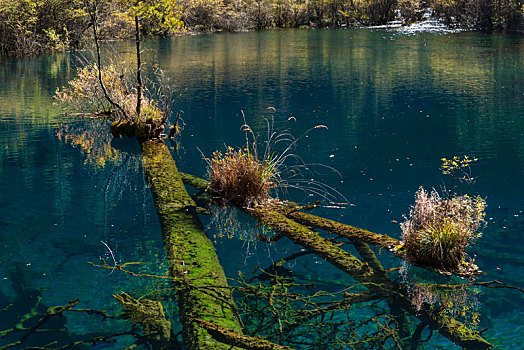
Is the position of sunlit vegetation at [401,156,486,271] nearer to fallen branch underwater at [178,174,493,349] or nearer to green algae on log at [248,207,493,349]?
fallen branch underwater at [178,174,493,349]

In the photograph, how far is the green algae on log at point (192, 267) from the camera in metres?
6.60

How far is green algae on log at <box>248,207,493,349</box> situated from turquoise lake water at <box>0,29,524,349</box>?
0.22 meters

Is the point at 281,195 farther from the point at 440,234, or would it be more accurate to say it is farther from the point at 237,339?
the point at 237,339

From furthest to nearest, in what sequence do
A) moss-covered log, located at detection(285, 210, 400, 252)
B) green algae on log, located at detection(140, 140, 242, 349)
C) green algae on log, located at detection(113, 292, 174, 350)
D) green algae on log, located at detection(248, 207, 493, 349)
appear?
moss-covered log, located at detection(285, 210, 400, 252)
green algae on log, located at detection(248, 207, 493, 349)
green algae on log, located at detection(113, 292, 174, 350)
green algae on log, located at detection(140, 140, 242, 349)

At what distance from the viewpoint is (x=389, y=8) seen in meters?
84.2

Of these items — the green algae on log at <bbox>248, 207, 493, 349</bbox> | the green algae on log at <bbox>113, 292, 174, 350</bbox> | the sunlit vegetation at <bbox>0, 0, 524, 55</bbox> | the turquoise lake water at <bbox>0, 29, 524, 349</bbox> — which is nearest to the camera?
the green algae on log at <bbox>113, 292, 174, 350</bbox>

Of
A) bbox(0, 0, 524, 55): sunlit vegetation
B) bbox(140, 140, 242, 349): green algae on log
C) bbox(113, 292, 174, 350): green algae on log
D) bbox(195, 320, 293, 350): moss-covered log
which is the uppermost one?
bbox(0, 0, 524, 55): sunlit vegetation

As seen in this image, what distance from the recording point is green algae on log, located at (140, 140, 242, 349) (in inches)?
260

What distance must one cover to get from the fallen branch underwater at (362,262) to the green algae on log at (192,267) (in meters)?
1.54

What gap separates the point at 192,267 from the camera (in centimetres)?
813

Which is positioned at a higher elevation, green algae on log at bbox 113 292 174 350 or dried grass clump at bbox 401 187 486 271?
dried grass clump at bbox 401 187 486 271

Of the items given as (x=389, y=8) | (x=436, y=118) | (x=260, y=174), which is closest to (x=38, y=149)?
(x=260, y=174)

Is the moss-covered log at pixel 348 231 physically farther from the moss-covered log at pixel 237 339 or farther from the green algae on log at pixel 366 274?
the moss-covered log at pixel 237 339

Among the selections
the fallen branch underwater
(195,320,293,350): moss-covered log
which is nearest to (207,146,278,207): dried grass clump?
the fallen branch underwater
